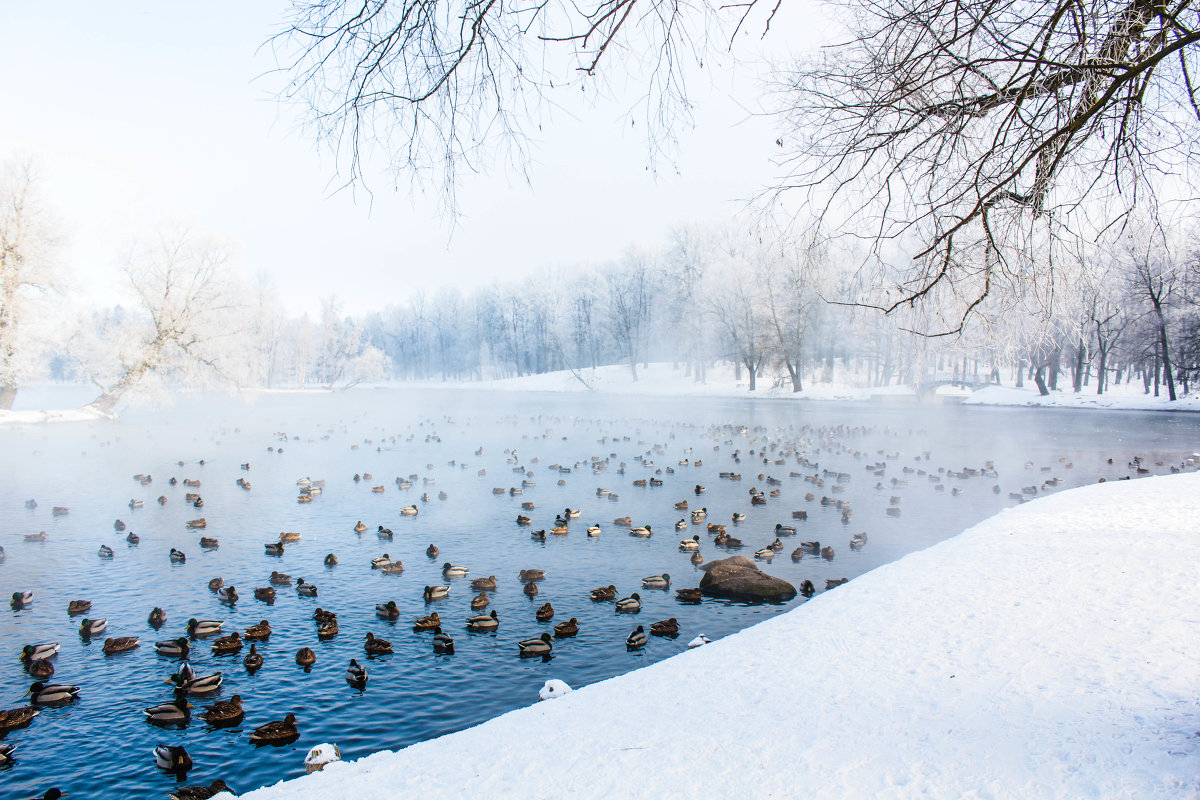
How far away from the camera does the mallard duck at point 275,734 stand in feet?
19.0

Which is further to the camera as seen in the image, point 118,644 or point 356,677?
point 118,644

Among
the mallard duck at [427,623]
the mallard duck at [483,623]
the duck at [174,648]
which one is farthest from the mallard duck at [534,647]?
the duck at [174,648]

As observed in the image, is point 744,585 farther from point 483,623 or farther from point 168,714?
point 168,714

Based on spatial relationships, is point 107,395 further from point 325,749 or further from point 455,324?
point 455,324

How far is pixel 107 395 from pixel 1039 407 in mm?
61382

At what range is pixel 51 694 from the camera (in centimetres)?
634

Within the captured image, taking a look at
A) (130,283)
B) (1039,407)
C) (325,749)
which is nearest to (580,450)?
(325,749)

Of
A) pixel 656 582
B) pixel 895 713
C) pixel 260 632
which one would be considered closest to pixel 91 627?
pixel 260 632

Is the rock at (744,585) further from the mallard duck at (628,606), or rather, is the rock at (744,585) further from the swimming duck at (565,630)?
the swimming duck at (565,630)

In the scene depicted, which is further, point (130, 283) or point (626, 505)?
point (130, 283)

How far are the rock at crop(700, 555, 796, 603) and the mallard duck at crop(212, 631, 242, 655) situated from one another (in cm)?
607

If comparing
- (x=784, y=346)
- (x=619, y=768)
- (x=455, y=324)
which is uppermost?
(x=455, y=324)

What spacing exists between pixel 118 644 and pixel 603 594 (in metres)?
5.86

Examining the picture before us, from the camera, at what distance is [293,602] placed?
30.7 ft
